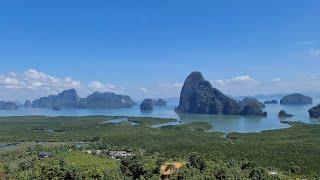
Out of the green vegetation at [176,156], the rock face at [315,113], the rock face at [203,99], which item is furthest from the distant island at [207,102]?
the green vegetation at [176,156]

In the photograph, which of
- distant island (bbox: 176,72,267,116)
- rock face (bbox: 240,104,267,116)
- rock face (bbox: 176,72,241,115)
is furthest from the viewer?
rock face (bbox: 176,72,241,115)

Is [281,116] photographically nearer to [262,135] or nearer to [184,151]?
[262,135]

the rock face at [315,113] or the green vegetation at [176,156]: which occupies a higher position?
the rock face at [315,113]

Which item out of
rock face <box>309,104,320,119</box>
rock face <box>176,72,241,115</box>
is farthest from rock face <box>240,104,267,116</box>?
rock face <box>309,104,320,119</box>

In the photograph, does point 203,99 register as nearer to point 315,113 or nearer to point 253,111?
point 253,111

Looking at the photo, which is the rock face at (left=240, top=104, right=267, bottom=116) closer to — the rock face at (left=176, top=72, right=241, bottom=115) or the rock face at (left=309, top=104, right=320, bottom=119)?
the rock face at (left=176, top=72, right=241, bottom=115)

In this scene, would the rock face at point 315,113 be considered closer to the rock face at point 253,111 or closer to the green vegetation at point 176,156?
the rock face at point 253,111

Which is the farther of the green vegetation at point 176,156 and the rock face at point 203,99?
the rock face at point 203,99
